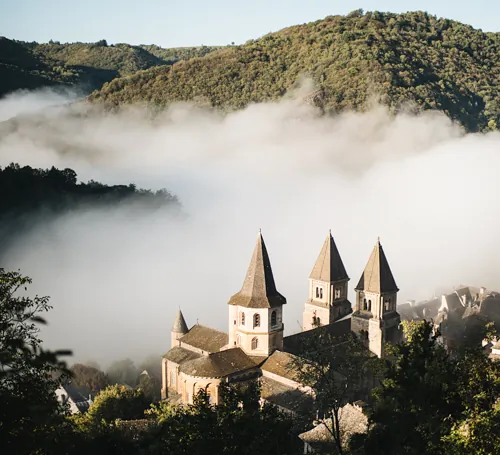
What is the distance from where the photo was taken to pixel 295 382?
95.7ft

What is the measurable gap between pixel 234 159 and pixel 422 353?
95968 mm

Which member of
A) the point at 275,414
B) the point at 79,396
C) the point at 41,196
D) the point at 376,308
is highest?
the point at 41,196

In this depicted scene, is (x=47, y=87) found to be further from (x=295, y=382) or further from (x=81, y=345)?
(x=295, y=382)

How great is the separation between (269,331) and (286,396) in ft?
13.5

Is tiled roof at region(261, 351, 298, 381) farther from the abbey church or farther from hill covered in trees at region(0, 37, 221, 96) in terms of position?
hill covered in trees at region(0, 37, 221, 96)


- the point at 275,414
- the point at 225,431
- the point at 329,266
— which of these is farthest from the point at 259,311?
the point at 225,431

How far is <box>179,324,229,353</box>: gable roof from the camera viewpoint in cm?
3453

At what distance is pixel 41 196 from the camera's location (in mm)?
57469

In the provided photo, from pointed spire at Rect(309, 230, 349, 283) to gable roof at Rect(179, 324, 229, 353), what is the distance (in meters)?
7.63

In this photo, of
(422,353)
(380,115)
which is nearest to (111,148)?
(380,115)

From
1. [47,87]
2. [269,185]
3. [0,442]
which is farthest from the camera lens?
[269,185]

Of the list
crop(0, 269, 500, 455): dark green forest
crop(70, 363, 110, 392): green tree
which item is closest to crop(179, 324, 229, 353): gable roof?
crop(70, 363, 110, 392): green tree

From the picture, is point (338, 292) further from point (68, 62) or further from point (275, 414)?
point (68, 62)

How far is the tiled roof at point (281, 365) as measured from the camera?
29656mm
